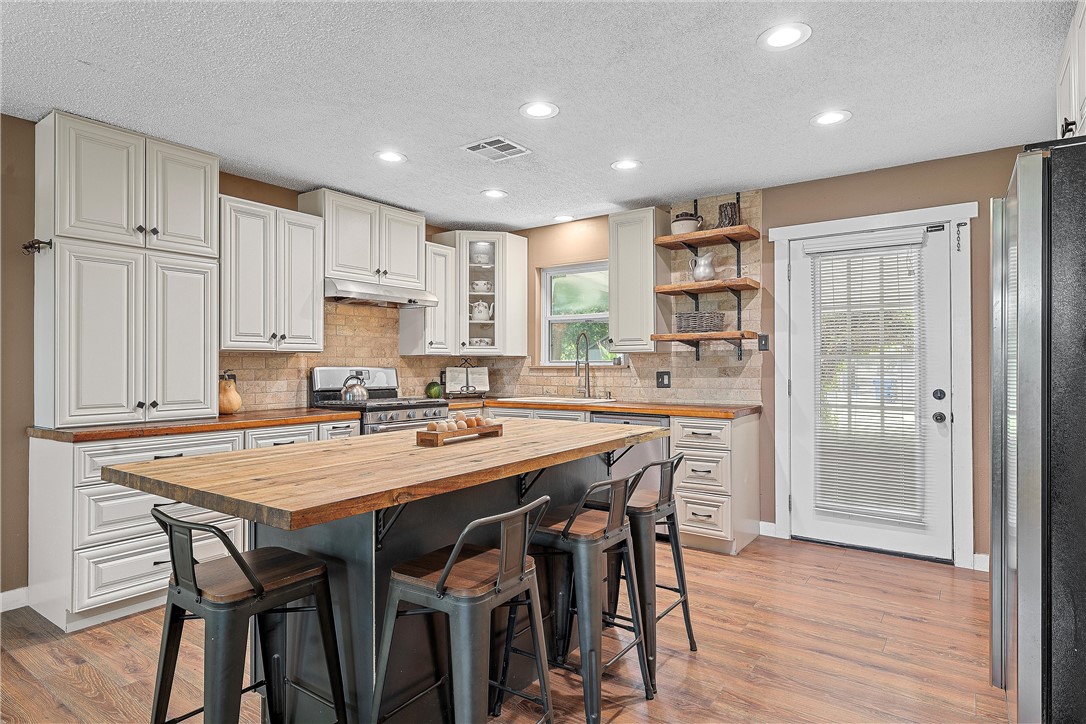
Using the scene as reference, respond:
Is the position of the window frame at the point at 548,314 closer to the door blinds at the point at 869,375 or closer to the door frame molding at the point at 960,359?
the door blinds at the point at 869,375

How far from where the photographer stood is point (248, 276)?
152 inches

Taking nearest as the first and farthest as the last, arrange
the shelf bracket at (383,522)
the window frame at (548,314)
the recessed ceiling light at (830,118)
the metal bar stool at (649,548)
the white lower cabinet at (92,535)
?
the shelf bracket at (383,522), the metal bar stool at (649,548), the white lower cabinet at (92,535), the recessed ceiling light at (830,118), the window frame at (548,314)

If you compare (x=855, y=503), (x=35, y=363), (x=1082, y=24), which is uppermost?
(x=1082, y=24)

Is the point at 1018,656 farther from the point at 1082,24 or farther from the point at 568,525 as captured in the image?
the point at 1082,24

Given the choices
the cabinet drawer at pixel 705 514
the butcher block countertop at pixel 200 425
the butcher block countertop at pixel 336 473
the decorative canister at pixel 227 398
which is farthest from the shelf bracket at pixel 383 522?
the cabinet drawer at pixel 705 514

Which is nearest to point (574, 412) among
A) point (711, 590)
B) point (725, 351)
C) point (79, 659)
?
point (725, 351)

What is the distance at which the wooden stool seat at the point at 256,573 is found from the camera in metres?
1.53

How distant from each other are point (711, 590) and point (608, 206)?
117 inches

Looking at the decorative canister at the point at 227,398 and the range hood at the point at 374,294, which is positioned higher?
the range hood at the point at 374,294

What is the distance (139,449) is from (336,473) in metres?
1.95

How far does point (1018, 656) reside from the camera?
154 centimetres

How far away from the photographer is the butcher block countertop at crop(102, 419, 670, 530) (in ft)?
4.55

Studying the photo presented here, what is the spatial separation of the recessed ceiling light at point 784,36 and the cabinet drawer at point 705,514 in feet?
8.53

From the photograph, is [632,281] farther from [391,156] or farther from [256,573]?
[256,573]
